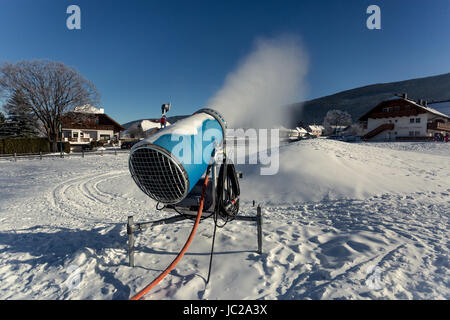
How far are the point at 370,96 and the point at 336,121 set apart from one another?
7883cm

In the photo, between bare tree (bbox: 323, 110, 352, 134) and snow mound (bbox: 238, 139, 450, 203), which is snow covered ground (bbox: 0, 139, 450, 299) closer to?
snow mound (bbox: 238, 139, 450, 203)

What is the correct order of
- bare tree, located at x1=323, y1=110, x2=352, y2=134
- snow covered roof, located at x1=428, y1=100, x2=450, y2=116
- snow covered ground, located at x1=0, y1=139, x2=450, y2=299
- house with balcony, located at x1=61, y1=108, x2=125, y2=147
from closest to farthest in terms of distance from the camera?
1. snow covered ground, located at x1=0, y1=139, x2=450, y2=299
2. house with balcony, located at x1=61, y1=108, x2=125, y2=147
3. snow covered roof, located at x1=428, y1=100, x2=450, y2=116
4. bare tree, located at x1=323, y1=110, x2=352, y2=134

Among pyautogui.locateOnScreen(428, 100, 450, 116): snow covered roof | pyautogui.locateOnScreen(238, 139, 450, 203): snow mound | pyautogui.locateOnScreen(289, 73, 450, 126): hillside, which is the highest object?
pyautogui.locateOnScreen(289, 73, 450, 126): hillside

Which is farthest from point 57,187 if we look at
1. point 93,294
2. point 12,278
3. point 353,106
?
point 353,106

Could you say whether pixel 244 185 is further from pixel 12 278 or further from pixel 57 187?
pixel 57 187

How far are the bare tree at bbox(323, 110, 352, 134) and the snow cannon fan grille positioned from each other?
311 feet

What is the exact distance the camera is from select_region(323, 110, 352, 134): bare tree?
89000mm

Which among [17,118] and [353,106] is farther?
[353,106]

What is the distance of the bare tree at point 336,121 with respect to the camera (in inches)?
3504

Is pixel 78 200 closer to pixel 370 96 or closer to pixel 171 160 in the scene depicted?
pixel 171 160

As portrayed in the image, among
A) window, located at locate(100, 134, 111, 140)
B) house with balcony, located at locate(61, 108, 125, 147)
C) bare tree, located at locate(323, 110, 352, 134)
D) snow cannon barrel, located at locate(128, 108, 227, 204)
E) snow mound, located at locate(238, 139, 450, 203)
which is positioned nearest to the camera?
snow cannon barrel, located at locate(128, 108, 227, 204)

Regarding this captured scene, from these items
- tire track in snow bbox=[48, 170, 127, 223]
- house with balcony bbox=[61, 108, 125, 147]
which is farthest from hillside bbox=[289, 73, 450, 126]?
tire track in snow bbox=[48, 170, 127, 223]

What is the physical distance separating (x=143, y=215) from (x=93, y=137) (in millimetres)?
46189

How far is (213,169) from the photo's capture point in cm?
300
